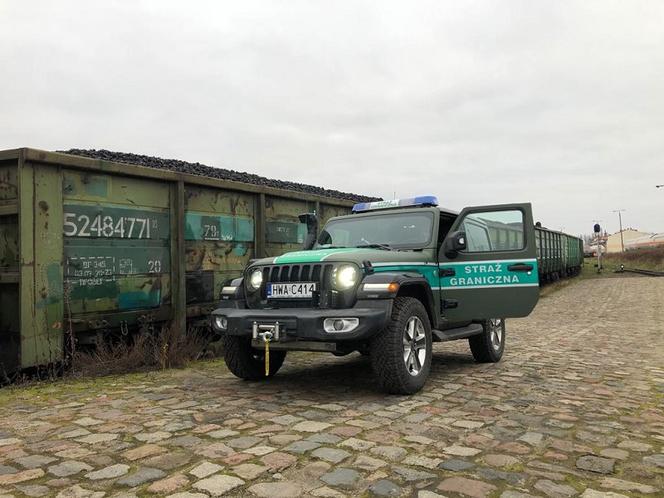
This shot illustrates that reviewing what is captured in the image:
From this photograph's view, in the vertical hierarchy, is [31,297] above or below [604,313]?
above

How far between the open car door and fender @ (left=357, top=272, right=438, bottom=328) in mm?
453

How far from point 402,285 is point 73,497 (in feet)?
9.74

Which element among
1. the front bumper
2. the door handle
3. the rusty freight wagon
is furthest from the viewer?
the door handle

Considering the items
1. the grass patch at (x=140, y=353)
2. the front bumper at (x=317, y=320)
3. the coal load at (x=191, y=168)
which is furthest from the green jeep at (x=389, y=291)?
the coal load at (x=191, y=168)

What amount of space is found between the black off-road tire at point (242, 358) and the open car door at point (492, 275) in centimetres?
202

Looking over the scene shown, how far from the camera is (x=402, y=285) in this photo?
4.79m

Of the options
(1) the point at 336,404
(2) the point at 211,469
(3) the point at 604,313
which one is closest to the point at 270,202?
(1) the point at 336,404

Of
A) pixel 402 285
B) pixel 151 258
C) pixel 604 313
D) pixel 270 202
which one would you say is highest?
pixel 270 202

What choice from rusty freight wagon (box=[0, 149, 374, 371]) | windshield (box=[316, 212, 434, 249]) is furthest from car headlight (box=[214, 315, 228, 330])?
windshield (box=[316, 212, 434, 249])

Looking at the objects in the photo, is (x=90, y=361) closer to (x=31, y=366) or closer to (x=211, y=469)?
(x=31, y=366)

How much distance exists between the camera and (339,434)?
12.2 ft

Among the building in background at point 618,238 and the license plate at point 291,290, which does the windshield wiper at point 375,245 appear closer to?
the license plate at point 291,290

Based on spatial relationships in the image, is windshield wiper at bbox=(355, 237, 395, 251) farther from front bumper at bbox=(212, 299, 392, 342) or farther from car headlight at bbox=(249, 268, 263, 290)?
car headlight at bbox=(249, 268, 263, 290)

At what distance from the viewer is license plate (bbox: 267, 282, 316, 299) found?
478 centimetres
